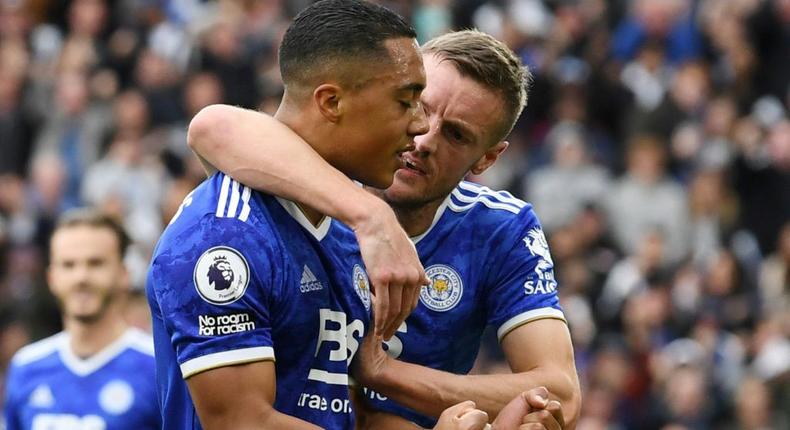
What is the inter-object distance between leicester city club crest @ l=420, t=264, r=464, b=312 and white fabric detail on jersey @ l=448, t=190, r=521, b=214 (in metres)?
0.26

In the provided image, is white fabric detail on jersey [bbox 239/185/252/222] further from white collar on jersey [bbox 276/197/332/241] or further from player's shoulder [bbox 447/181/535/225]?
player's shoulder [bbox 447/181/535/225]

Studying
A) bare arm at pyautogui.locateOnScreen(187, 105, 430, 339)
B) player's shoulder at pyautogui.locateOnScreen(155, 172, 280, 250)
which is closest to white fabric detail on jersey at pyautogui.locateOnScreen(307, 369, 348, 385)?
bare arm at pyautogui.locateOnScreen(187, 105, 430, 339)

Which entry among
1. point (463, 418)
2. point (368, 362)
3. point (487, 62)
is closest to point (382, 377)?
point (368, 362)

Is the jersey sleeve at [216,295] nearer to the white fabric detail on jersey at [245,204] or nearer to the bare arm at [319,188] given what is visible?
the white fabric detail on jersey at [245,204]

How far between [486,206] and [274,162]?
4.64ft

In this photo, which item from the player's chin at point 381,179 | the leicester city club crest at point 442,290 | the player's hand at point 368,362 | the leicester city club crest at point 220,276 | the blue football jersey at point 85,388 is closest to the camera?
the leicester city club crest at point 220,276

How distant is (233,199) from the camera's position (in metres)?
4.72

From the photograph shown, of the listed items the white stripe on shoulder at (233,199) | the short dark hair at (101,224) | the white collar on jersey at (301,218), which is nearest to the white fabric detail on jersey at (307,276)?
the white collar on jersey at (301,218)

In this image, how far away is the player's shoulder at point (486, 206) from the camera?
19.4 feet

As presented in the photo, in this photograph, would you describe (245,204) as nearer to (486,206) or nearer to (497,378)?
(497,378)

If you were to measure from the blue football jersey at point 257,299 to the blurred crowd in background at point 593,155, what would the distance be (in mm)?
8697

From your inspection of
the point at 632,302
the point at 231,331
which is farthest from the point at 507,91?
the point at 632,302

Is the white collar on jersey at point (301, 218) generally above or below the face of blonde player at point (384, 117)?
below

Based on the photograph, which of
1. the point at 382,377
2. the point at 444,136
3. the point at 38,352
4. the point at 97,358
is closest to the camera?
the point at 382,377
